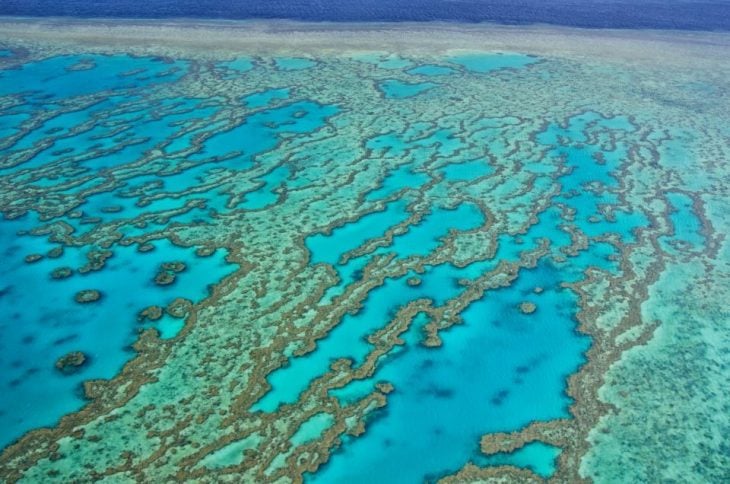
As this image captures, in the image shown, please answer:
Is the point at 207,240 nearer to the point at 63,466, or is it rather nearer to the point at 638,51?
the point at 63,466

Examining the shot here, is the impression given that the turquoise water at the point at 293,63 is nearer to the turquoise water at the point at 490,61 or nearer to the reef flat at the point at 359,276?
the reef flat at the point at 359,276

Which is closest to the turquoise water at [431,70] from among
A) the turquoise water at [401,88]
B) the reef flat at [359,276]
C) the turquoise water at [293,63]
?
the reef flat at [359,276]

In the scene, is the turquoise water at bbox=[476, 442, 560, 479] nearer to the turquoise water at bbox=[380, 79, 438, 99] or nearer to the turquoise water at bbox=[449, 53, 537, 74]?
the turquoise water at bbox=[380, 79, 438, 99]

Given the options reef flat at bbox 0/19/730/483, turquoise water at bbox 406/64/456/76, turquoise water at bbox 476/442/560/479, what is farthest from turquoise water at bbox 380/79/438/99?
turquoise water at bbox 476/442/560/479

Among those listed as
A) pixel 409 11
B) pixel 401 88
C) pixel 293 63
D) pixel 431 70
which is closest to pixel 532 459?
pixel 401 88

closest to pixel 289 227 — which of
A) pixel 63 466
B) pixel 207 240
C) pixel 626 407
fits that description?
pixel 207 240

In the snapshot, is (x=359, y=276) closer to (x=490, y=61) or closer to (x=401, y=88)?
(x=401, y=88)
